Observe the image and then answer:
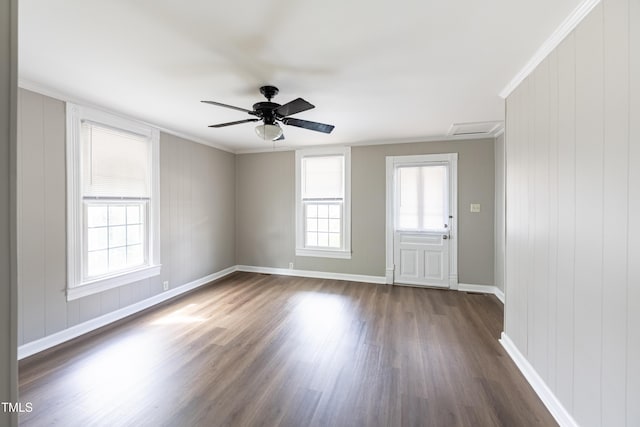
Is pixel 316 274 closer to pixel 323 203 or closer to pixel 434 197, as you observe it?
→ pixel 323 203

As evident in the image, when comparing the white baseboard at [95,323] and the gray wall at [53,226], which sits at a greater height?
the gray wall at [53,226]

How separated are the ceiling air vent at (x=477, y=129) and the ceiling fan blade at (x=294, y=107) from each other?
7.87ft

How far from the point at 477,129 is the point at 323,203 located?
104 inches

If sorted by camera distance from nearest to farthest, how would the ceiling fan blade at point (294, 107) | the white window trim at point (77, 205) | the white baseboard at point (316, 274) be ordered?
the ceiling fan blade at point (294, 107)
the white window trim at point (77, 205)
the white baseboard at point (316, 274)

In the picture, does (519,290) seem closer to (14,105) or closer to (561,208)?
(561,208)

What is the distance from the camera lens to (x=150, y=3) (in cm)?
153

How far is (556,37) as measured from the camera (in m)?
1.76

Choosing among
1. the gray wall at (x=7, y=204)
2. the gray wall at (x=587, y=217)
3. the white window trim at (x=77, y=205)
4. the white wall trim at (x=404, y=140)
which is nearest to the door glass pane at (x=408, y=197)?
the white wall trim at (x=404, y=140)

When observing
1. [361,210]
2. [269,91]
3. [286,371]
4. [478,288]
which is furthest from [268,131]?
[478,288]

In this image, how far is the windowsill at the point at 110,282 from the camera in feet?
9.42

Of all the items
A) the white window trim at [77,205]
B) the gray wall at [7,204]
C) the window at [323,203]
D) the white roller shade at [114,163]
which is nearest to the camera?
the gray wall at [7,204]

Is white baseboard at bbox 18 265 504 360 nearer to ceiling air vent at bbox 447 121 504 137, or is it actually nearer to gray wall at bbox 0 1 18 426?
ceiling air vent at bbox 447 121 504 137

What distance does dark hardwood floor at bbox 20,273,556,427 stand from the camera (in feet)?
5.94

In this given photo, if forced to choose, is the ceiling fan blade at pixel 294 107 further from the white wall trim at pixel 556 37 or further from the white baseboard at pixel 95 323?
the white baseboard at pixel 95 323
